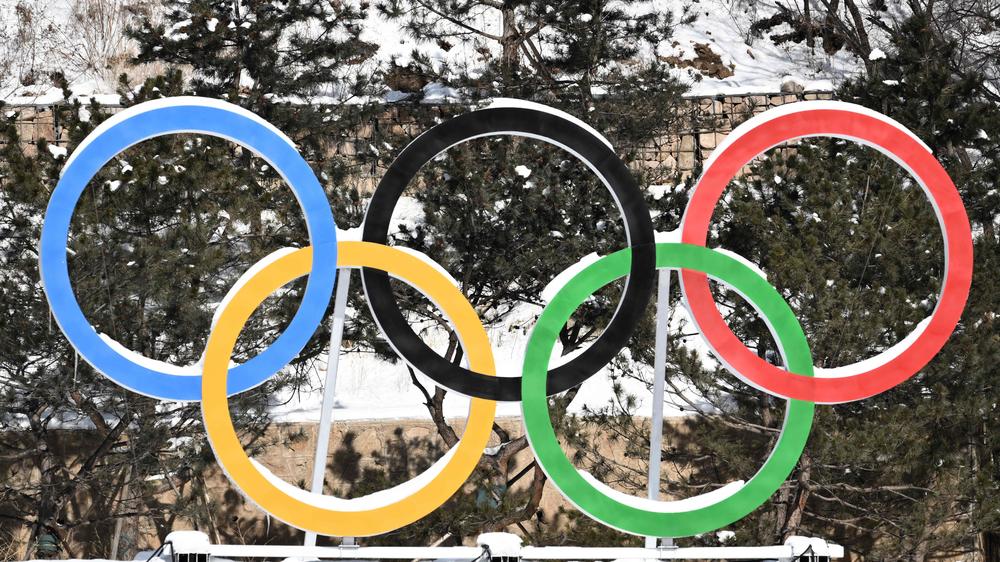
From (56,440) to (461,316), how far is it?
7229mm

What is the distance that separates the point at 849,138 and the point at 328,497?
10.7 feet

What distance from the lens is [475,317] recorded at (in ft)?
18.8

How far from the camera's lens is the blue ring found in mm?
5500

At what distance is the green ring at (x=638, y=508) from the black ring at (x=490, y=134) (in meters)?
0.10

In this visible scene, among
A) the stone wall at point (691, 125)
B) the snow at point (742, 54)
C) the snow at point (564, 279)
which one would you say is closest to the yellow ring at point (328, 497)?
the snow at point (564, 279)

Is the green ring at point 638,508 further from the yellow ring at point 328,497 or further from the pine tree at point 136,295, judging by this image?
the pine tree at point 136,295

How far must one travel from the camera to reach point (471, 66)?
1897cm

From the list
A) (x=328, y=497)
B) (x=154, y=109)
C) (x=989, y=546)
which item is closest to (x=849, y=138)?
(x=328, y=497)


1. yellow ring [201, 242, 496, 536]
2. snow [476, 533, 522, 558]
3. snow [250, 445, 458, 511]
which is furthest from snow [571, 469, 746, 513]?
→ snow [250, 445, 458, 511]

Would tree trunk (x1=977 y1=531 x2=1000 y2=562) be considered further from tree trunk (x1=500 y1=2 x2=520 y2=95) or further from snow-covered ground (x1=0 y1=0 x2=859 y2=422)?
tree trunk (x1=500 y1=2 x2=520 y2=95)

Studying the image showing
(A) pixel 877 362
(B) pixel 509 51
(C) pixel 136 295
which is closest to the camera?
(A) pixel 877 362

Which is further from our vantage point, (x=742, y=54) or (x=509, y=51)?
(x=742, y=54)

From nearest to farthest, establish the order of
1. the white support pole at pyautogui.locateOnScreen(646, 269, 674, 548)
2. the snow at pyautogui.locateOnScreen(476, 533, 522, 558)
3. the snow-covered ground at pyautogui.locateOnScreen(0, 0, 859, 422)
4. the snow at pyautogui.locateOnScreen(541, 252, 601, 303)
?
the snow at pyautogui.locateOnScreen(476, 533, 522, 558)
the snow at pyautogui.locateOnScreen(541, 252, 601, 303)
the white support pole at pyautogui.locateOnScreen(646, 269, 674, 548)
the snow-covered ground at pyautogui.locateOnScreen(0, 0, 859, 422)

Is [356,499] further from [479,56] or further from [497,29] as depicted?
[497,29]
